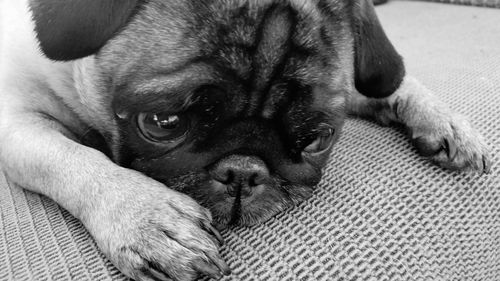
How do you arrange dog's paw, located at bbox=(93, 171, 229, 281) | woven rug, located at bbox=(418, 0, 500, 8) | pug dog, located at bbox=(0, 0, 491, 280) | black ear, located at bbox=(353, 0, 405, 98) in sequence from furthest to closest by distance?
woven rug, located at bbox=(418, 0, 500, 8) → black ear, located at bbox=(353, 0, 405, 98) → pug dog, located at bbox=(0, 0, 491, 280) → dog's paw, located at bbox=(93, 171, 229, 281)

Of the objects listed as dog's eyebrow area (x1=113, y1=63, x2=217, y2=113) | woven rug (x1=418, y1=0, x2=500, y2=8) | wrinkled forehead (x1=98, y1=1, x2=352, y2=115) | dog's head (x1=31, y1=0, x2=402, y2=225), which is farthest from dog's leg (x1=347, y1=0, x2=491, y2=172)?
woven rug (x1=418, y1=0, x2=500, y2=8)

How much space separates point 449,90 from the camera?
2273mm

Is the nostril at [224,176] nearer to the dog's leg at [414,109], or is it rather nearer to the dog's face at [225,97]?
the dog's face at [225,97]

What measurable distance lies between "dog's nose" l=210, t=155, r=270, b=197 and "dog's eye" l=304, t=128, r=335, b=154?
0.24 metres

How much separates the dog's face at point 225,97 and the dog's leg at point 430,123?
1.43ft

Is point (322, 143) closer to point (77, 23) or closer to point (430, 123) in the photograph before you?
point (430, 123)

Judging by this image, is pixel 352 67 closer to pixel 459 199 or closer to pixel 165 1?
pixel 459 199

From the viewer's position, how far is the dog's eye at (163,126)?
1445mm

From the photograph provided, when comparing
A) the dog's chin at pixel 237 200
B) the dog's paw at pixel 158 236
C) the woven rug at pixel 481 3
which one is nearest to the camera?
the dog's paw at pixel 158 236

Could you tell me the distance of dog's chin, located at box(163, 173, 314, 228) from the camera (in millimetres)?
1485

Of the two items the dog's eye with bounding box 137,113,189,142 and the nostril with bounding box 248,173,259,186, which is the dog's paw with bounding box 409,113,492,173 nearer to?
the nostril with bounding box 248,173,259,186

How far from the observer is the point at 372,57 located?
1.81m

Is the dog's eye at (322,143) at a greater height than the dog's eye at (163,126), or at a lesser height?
lesser

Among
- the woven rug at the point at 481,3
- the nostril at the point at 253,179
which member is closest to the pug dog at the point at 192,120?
the nostril at the point at 253,179
